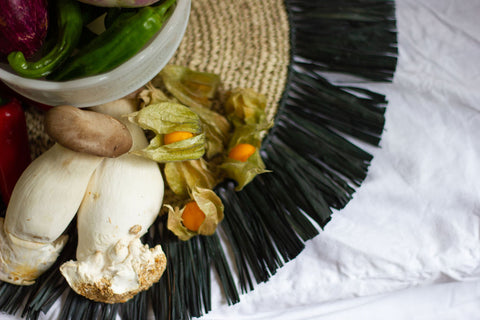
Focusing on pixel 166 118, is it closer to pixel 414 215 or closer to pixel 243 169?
pixel 243 169

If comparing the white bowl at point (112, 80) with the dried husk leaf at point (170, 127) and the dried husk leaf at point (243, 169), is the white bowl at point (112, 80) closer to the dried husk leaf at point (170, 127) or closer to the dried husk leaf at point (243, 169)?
the dried husk leaf at point (170, 127)

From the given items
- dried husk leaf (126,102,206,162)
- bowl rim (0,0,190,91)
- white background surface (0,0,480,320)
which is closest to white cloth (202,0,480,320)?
white background surface (0,0,480,320)

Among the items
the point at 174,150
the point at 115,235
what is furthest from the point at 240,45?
the point at 115,235

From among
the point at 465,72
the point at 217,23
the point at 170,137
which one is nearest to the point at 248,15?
the point at 217,23

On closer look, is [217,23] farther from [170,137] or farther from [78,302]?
[78,302]

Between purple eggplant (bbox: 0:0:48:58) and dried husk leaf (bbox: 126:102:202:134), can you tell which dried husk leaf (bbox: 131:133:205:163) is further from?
purple eggplant (bbox: 0:0:48:58)
